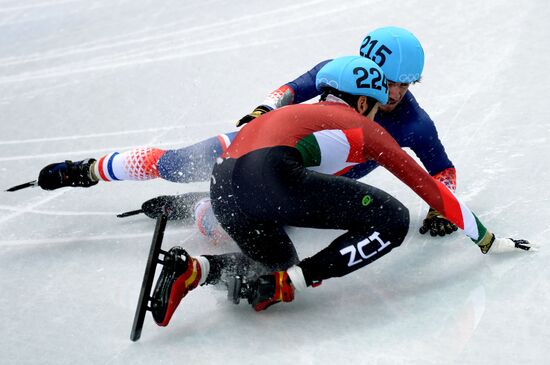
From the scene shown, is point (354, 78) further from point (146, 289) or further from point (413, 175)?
point (146, 289)

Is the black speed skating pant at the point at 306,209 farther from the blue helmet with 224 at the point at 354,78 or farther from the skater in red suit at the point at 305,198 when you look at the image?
the blue helmet with 224 at the point at 354,78

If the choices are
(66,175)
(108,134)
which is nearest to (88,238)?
(66,175)

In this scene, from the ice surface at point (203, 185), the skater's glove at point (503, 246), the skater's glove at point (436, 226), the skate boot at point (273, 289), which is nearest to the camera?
the ice surface at point (203, 185)

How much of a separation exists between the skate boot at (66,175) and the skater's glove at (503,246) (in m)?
2.48

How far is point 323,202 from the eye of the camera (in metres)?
3.90

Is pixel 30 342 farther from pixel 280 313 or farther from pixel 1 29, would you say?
pixel 1 29

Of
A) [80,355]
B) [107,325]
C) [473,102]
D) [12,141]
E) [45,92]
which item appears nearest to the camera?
[80,355]

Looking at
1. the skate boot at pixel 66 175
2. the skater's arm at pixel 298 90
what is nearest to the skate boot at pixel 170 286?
the skate boot at pixel 66 175

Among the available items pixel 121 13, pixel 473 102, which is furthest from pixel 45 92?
pixel 473 102

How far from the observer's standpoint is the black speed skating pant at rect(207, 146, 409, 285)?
3.90 meters

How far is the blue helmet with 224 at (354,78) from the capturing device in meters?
4.12

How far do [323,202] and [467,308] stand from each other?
2.82 feet

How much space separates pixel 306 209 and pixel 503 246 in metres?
1.15

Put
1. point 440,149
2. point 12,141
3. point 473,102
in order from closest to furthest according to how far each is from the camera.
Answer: point 440,149 < point 473,102 < point 12,141
